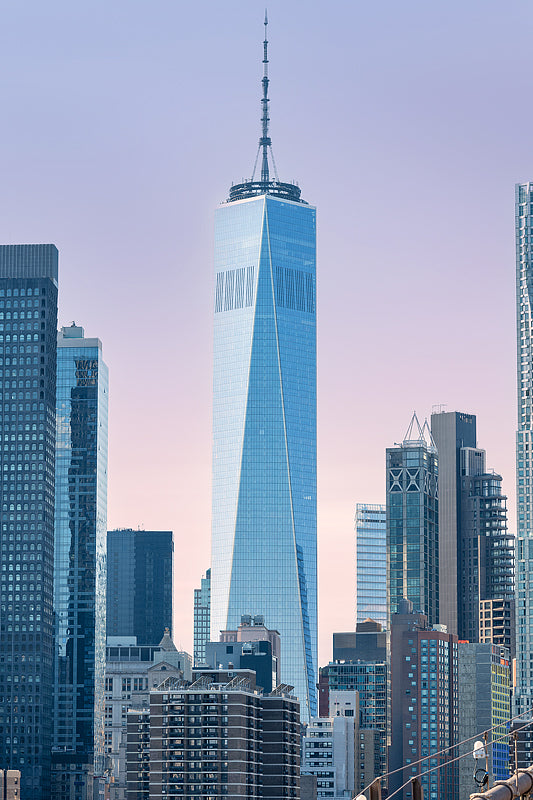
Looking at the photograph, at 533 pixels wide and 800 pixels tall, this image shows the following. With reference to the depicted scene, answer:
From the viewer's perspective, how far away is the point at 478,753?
46812mm

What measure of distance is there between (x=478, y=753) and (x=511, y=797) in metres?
4.14

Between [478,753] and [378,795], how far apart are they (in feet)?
14.2

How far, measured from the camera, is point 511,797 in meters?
50.1

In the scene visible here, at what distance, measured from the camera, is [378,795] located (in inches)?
1956

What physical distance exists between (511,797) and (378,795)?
161 inches

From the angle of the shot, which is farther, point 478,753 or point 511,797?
point 511,797
